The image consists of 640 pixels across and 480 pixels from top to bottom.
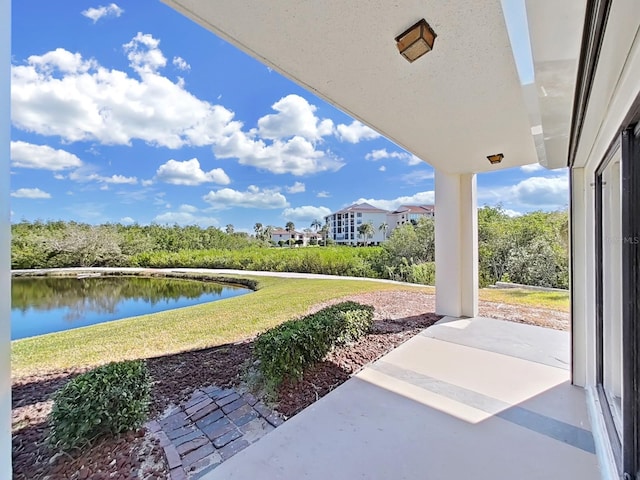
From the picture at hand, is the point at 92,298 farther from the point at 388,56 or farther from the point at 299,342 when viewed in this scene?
the point at 388,56

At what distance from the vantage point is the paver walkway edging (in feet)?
6.09

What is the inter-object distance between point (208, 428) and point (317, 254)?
11.2 metres

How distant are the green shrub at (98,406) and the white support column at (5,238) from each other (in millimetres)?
869

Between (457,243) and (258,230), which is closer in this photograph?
(457,243)

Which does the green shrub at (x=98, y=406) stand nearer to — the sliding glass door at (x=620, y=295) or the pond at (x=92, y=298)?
the sliding glass door at (x=620, y=295)

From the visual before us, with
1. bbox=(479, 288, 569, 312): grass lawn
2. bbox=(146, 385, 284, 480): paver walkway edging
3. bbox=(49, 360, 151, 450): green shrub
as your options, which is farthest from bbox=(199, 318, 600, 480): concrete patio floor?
bbox=(479, 288, 569, 312): grass lawn

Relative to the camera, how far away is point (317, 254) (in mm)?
13281

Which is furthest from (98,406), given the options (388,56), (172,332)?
(172,332)

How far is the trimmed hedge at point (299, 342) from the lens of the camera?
108 inches

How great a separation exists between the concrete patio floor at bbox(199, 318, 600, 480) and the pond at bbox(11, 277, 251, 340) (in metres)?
4.51

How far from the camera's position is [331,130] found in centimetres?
1823

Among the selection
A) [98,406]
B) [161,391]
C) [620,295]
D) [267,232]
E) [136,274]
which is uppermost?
[267,232]

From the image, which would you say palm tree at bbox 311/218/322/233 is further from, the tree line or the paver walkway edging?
the paver walkway edging

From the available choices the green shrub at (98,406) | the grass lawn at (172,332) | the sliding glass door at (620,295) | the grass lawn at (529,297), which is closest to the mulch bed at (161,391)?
the green shrub at (98,406)
